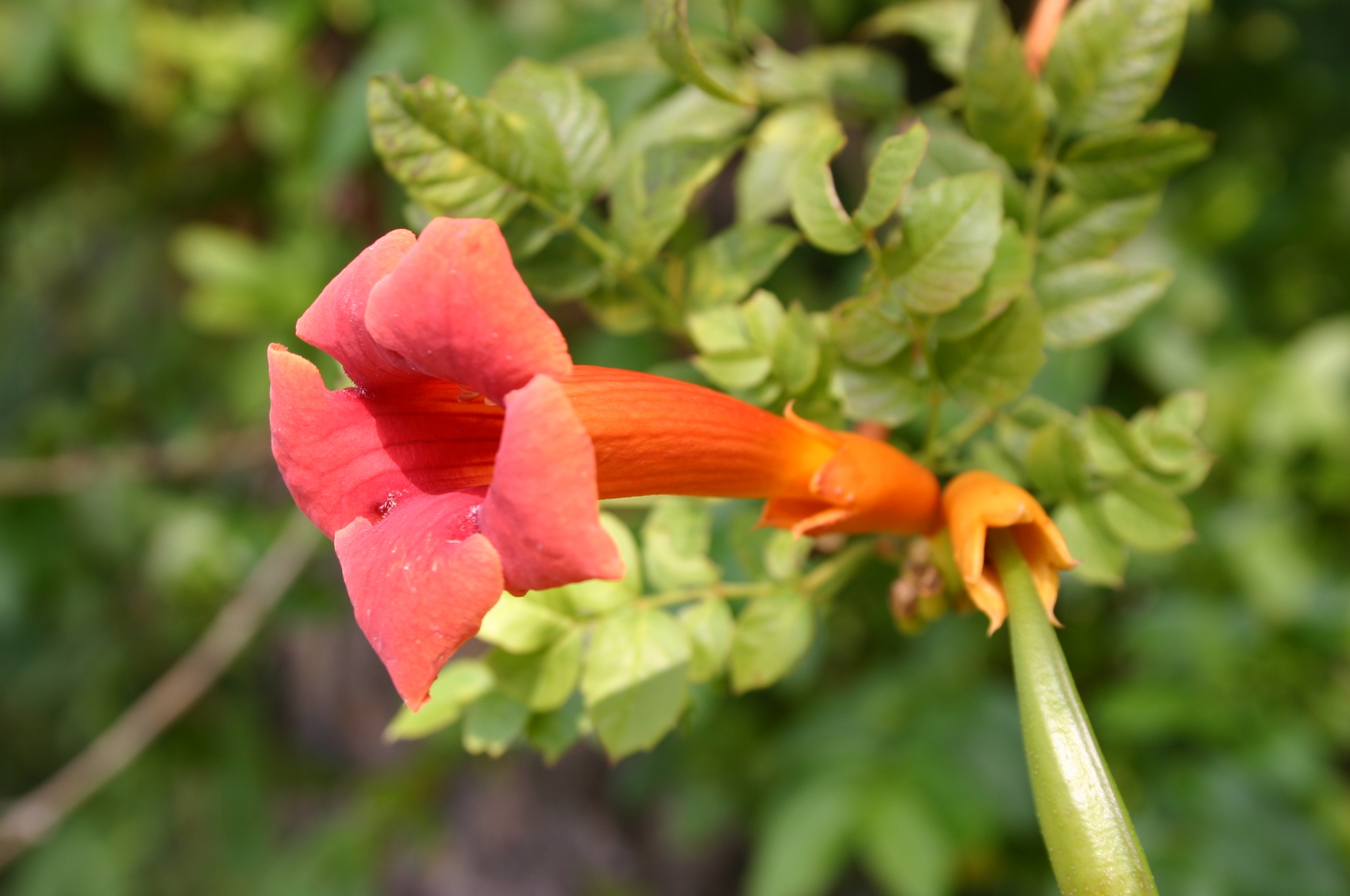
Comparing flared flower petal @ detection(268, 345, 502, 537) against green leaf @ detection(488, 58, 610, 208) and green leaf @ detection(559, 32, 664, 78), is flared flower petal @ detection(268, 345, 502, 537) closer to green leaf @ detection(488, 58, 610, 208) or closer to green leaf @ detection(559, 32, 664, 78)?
green leaf @ detection(488, 58, 610, 208)

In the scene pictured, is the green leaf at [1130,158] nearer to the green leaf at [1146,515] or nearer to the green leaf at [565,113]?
the green leaf at [1146,515]

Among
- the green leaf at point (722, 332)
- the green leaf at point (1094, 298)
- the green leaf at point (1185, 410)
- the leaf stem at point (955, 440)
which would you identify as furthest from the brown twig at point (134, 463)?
the green leaf at point (1185, 410)

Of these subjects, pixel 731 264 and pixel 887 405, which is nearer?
pixel 887 405

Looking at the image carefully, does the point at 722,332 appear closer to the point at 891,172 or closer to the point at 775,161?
the point at 891,172

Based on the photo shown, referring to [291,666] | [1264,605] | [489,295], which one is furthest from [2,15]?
[1264,605]

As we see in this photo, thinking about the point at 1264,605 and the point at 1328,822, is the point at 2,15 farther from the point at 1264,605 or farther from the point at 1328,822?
the point at 1328,822

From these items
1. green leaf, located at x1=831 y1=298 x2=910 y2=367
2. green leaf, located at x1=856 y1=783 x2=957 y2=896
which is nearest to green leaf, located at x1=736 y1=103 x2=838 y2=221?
green leaf, located at x1=831 y1=298 x2=910 y2=367
